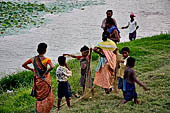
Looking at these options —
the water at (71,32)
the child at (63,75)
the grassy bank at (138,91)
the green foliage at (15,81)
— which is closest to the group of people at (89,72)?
the child at (63,75)

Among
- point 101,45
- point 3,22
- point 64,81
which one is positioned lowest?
point 64,81

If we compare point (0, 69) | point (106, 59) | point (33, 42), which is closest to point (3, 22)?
point (33, 42)

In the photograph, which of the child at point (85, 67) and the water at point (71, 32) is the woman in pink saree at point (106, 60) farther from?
the water at point (71, 32)

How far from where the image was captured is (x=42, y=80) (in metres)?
4.88

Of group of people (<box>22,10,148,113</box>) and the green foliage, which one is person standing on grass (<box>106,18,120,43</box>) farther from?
the green foliage

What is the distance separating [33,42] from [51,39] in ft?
3.28

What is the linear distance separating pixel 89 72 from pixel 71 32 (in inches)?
378

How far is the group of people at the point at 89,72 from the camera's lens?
4773mm

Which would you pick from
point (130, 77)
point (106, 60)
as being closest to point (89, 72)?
point (106, 60)

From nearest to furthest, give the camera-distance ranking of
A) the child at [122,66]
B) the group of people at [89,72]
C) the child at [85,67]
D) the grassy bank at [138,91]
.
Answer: the group of people at [89,72]
the grassy bank at [138,91]
the child at [122,66]
the child at [85,67]

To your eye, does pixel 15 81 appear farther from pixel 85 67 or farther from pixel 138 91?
pixel 138 91

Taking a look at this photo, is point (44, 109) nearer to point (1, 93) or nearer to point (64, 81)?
point (64, 81)

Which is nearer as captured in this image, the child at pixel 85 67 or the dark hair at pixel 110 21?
the child at pixel 85 67

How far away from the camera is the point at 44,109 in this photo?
5016 mm
